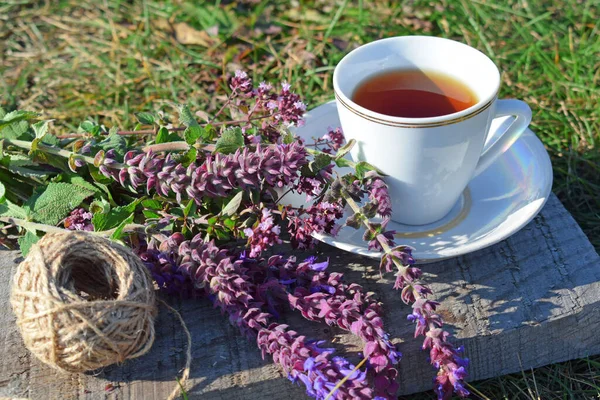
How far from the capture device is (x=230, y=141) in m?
1.73

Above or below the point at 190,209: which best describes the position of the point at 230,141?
above

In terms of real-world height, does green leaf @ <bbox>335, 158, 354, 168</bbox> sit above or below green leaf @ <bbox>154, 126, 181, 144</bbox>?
above

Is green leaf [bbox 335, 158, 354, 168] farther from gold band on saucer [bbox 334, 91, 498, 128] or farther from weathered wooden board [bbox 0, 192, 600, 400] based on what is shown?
weathered wooden board [bbox 0, 192, 600, 400]

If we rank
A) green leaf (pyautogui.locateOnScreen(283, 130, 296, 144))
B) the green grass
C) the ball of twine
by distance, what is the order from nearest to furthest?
the ball of twine → green leaf (pyautogui.locateOnScreen(283, 130, 296, 144)) → the green grass

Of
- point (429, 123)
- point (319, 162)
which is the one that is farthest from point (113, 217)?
point (429, 123)

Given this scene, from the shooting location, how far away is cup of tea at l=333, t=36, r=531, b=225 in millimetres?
1604

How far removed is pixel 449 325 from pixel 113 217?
90cm

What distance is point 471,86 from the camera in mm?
1797

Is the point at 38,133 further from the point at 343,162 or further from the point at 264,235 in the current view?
the point at 343,162

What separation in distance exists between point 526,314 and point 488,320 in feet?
0.33

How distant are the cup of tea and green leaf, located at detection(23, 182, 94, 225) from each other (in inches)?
29.1

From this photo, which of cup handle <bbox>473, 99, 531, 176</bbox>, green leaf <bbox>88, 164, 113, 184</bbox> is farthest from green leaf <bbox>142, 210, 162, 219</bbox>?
cup handle <bbox>473, 99, 531, 176</bbox>

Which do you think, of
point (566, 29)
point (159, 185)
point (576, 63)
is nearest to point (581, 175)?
point (576, 63)

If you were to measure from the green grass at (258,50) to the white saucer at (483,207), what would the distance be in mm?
624
